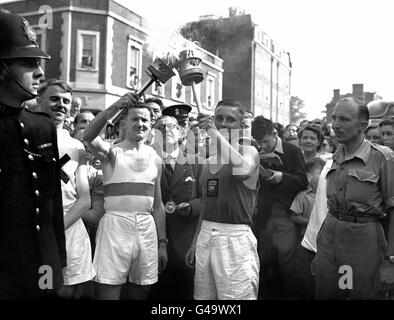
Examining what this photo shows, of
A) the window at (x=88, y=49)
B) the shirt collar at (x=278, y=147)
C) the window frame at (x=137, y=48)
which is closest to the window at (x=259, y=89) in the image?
the window frame at (x=137, y=48)

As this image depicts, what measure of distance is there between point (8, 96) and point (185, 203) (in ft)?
6.61

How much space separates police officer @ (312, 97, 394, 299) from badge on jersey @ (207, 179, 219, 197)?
0.90 m

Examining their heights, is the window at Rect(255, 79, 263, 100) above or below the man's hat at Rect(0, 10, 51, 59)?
above

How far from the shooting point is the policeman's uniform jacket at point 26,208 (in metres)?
1.96

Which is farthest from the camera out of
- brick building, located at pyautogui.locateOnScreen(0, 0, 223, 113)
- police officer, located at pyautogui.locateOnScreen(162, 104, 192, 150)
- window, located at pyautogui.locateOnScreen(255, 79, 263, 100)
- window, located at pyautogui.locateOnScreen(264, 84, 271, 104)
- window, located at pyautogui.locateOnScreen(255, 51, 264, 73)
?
brick building, located at pyautogui.locateOnScreen(0, 0, 223, 113)

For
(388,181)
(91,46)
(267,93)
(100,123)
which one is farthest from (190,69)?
(91,46)

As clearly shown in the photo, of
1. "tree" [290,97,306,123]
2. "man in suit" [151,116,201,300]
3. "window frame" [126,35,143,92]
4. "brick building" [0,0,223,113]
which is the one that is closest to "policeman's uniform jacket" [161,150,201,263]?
"man in suit" [151,116,201,300]

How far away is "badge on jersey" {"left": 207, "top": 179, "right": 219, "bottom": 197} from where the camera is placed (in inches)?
123

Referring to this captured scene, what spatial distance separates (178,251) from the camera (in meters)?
3.83

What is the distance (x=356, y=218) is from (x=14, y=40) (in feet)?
8.30

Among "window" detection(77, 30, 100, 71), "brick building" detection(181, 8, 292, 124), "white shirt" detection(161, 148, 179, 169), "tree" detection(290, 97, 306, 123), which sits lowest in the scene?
"white shirt" detection(161, 148, 179, 169)

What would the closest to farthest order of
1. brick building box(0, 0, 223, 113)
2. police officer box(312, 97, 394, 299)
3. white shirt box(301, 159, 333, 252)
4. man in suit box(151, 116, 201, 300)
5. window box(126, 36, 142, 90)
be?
police officer box(312, 97, 394, 299) < white shirt box(301, 159, 333, 252) < man in suit box(151, 116, 201, 300) < window box(126, 36, 142, 90) < brick building box(0, 0, 223, 113)

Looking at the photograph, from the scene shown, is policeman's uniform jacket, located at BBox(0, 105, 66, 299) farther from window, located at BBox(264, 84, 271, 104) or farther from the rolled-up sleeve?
window, located at BBox(264, 84, 271, 104)

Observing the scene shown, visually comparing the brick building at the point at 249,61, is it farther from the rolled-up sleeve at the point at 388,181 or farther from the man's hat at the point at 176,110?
the rolled-up sleeve at the point at 388,181
